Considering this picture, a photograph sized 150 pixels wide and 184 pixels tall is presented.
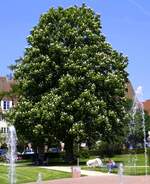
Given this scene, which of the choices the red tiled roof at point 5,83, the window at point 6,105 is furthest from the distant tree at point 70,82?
the red tiled roof at point 5,83

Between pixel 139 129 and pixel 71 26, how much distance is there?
38.9m

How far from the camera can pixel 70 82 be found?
4931cm

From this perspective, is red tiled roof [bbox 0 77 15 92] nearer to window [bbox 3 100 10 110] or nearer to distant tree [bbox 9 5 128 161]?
window [bbox 3 100 10 110]

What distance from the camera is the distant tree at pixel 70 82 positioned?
4956 cm

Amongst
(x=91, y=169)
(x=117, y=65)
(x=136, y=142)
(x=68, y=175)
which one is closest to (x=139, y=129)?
(x=136, y=142)

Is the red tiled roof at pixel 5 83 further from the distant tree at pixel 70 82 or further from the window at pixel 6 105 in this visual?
the distant tree at pixel 70 82

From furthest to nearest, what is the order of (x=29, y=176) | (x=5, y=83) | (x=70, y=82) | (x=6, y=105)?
(x=5, y=83) < (x=6, y=105) < (x=70, y=82) < (x=29, y=176)

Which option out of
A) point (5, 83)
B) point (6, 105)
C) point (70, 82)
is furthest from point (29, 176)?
point (5, 83)

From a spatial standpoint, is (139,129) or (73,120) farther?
(139,129)

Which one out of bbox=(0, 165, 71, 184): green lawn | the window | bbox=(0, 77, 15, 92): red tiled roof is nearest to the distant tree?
bbox=(0, 165, 71, 184): green lawn

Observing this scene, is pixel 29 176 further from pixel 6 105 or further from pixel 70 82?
pixel 6 105

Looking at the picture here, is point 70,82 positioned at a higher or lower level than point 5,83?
lower

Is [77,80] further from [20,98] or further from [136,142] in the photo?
[136,142]

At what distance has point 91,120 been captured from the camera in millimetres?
50281
